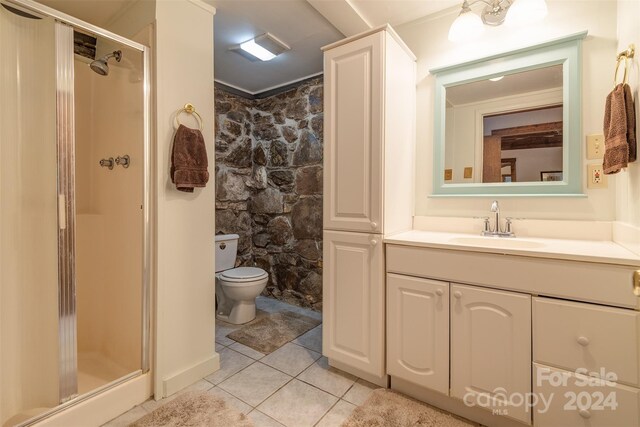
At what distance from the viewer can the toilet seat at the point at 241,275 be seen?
96.2 inches

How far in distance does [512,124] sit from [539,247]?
0.78m

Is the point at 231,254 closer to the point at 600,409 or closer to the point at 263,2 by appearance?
the point at 263,2

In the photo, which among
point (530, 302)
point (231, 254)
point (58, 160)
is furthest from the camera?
point (231, 254)

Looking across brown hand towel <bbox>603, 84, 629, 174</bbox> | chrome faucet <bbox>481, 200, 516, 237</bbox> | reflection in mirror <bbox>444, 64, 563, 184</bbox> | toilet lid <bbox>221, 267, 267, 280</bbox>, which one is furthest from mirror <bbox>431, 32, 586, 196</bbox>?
toilet lid <bbox>221, 267, 267, 280</bbox>

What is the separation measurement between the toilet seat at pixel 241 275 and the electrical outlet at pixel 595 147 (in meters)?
2.32

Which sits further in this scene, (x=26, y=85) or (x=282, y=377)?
(x=282, y=377)

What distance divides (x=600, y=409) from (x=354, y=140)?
1.57m

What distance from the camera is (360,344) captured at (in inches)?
66.5

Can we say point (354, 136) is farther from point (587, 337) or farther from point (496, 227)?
point (587, 337)

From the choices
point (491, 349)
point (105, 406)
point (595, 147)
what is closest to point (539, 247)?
point (491, 349)

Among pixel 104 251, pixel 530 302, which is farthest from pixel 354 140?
pixel 104 251

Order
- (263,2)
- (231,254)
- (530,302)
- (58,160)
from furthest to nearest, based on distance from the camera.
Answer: (231,254)
(263,2)
(58,160)
(530,302)

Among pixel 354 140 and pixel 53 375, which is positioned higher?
pixel 354 140

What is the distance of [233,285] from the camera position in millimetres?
2439
